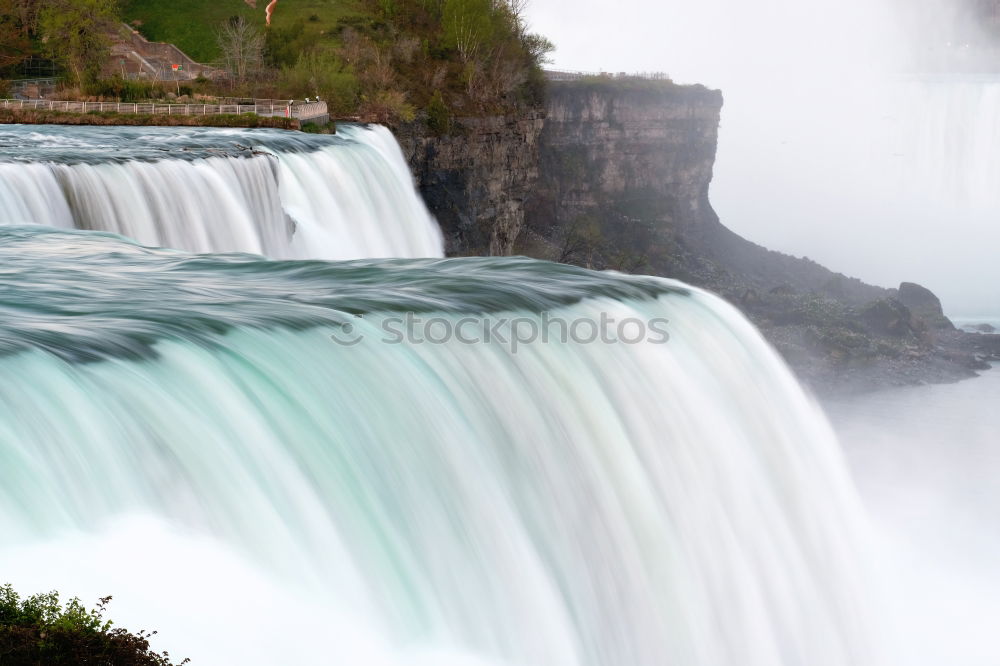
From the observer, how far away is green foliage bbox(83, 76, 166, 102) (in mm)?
55625

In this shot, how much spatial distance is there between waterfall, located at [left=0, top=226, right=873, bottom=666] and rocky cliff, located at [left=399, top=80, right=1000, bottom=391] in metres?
40.4

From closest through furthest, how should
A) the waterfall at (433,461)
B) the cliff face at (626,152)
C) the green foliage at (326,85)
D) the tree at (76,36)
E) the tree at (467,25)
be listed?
1. the waterfall at (433,461)
2. the green foliage at (326,85)
3. the tree at (76,36)
4. the tree at (467,25)
5. the cliff face at (626,152)

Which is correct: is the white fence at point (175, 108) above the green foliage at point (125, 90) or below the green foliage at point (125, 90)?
below

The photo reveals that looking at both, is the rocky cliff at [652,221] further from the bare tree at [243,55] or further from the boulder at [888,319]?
the bare tree at [243,55]

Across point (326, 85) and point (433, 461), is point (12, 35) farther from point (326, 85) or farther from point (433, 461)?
point (433, 461)

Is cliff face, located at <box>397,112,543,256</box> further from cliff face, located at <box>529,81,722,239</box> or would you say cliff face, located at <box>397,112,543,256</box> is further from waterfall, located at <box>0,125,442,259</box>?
waterfall, located at <box>0,125,442,259</box>

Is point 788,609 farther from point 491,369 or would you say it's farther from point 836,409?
point 836,409

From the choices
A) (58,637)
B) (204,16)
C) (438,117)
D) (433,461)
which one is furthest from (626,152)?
(58,637)

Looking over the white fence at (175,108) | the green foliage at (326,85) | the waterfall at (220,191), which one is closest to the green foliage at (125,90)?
the white fence at (175,108)

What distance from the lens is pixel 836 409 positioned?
5362 cm

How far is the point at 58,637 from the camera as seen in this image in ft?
24.2

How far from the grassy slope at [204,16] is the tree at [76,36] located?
1516 cm

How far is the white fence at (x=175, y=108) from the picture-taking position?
47094mm

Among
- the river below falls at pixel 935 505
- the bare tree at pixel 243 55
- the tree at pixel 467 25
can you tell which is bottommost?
the river below falls at pixel 935 505
